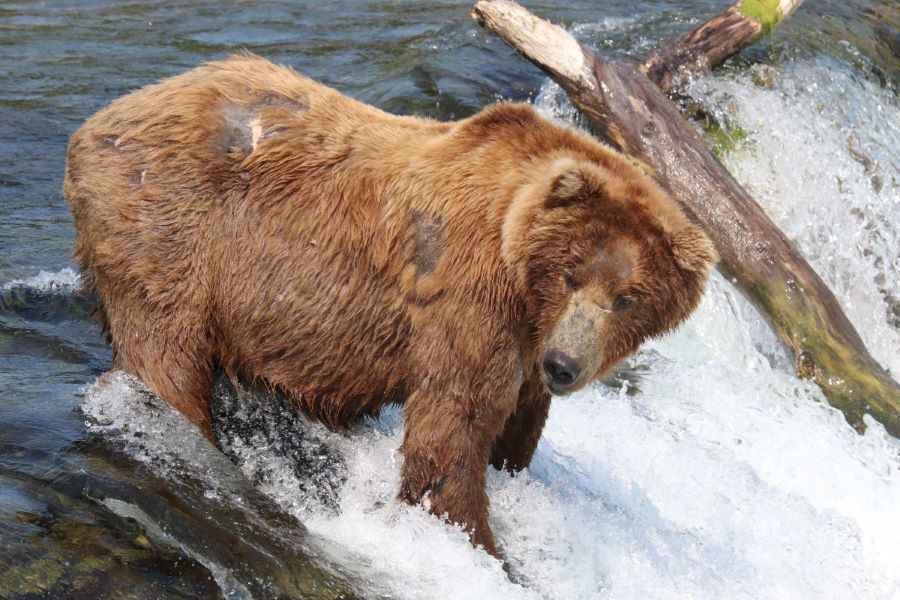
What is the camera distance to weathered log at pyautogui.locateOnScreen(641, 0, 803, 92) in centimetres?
973

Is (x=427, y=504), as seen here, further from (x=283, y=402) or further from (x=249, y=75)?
(x=249, y=75)

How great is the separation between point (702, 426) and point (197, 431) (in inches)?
132

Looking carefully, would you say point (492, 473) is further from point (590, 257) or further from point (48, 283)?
point (48, 283)

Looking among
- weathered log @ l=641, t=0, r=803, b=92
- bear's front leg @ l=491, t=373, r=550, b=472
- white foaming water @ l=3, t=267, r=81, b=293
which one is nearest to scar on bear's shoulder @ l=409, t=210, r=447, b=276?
bear's front leg @ l=491, t=373, r=550, b=472

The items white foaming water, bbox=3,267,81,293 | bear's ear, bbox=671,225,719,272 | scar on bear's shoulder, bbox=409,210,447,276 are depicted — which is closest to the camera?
bear's ear, bbox=671,225,719,272

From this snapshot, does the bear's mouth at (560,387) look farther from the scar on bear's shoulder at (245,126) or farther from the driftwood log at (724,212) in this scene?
the driftwood log at (724,212)

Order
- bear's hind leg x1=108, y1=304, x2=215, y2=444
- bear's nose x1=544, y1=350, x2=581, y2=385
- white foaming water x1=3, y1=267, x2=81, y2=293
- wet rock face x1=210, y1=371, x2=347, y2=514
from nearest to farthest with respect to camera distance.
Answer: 1. bear's nose x1=544, y1=350, x2=581, y2=385
2. bear's hind leg x1=108, y1=304, x2=215, y2=444
3. wet rock face x1=210, y1=371, x2=347, y2=514
4. white foaming water x1=3, y1=267, x2=81, y2=293

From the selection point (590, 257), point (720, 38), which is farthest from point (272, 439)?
point (720, 38)

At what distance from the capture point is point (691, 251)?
449 cm

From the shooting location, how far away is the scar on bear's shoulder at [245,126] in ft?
16.9

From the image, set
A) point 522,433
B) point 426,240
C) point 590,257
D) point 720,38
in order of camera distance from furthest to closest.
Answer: point 720,38 → point 522,433 → point 426,240 → point 590,257

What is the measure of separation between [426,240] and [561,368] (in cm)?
91

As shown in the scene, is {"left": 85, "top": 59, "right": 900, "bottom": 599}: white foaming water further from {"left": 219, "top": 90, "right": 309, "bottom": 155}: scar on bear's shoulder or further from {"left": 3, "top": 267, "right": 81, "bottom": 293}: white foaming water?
{"left": 3, "top": 267, "right": 81, "bottom": 293}: white foaming water

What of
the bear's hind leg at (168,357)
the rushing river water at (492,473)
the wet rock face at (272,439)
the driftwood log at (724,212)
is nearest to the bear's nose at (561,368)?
the rushing river water at (492,473)
